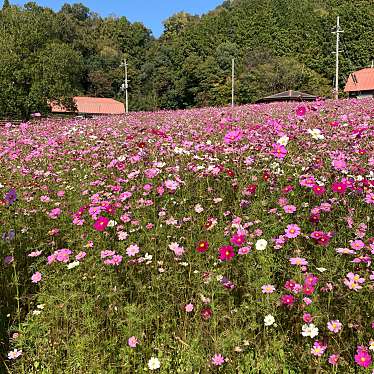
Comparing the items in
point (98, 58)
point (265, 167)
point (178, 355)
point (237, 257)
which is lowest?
point (178, 355)

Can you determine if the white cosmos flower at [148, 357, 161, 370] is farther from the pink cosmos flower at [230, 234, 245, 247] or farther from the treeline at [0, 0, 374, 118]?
the treeline at [0, 0, 374, 118]

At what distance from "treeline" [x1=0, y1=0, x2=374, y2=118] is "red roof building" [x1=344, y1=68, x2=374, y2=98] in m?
2.55

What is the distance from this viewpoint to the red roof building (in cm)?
4369

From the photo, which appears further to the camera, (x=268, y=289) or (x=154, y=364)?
(x=268, y=289)

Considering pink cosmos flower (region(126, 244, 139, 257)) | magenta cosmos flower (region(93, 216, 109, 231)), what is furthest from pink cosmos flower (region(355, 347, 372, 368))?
magenta cosmos flower (region(93, 216, 109, 231))

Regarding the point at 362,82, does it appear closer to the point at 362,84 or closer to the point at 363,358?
the point at 362,84

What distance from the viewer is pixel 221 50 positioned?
180ft

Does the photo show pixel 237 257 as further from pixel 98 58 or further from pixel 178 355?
pixel 98 58

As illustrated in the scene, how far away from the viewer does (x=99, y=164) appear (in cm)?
375

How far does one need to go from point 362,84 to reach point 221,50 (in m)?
18.2

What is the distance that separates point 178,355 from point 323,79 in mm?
52603

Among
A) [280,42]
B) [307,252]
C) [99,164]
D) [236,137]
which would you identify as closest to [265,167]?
[236,137]

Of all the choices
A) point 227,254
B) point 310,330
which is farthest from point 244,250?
point 310,330

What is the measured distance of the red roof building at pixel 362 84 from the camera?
1720 inches
